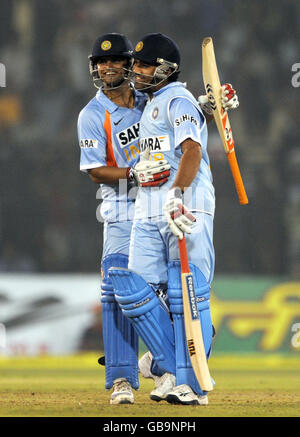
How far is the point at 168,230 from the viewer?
4309 mm

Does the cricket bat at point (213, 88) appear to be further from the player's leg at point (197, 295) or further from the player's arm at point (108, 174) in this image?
the player's arm at point (108, 174)

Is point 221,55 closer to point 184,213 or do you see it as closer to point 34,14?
point 34,14

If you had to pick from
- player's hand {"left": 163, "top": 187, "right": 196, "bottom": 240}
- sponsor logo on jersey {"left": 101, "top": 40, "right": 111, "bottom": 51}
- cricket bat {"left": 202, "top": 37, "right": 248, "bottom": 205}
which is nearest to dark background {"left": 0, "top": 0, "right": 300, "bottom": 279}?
cricket bat {"left": 202, "top": 37, "right": 248, "bottom": 205}

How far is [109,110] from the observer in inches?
187

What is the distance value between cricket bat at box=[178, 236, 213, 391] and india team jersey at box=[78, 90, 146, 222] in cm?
74

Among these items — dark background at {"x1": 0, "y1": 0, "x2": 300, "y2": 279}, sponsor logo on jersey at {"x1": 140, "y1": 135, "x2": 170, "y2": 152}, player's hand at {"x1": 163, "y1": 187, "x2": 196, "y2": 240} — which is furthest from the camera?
dark background at {"x1": 0, "y1": 0, "x2": 300, "y2": 279}

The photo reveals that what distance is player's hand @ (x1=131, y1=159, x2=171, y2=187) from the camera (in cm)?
429

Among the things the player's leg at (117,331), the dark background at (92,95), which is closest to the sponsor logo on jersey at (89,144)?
the player's leg at (117,331)

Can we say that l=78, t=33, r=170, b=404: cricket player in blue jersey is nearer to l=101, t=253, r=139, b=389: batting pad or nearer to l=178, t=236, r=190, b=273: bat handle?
l=101, t=253, r=139, b=389: batting pad

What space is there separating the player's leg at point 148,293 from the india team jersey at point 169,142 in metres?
0.14

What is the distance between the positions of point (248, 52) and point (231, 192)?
6.39 ft

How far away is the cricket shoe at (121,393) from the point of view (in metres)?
4.39

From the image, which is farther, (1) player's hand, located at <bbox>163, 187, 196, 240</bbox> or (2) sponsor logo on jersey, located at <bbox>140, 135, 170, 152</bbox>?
(2) sponsor logo on jersey, located at <bbox>140, 135, 170, 152</bbox>

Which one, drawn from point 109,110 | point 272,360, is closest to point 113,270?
point 109,110
